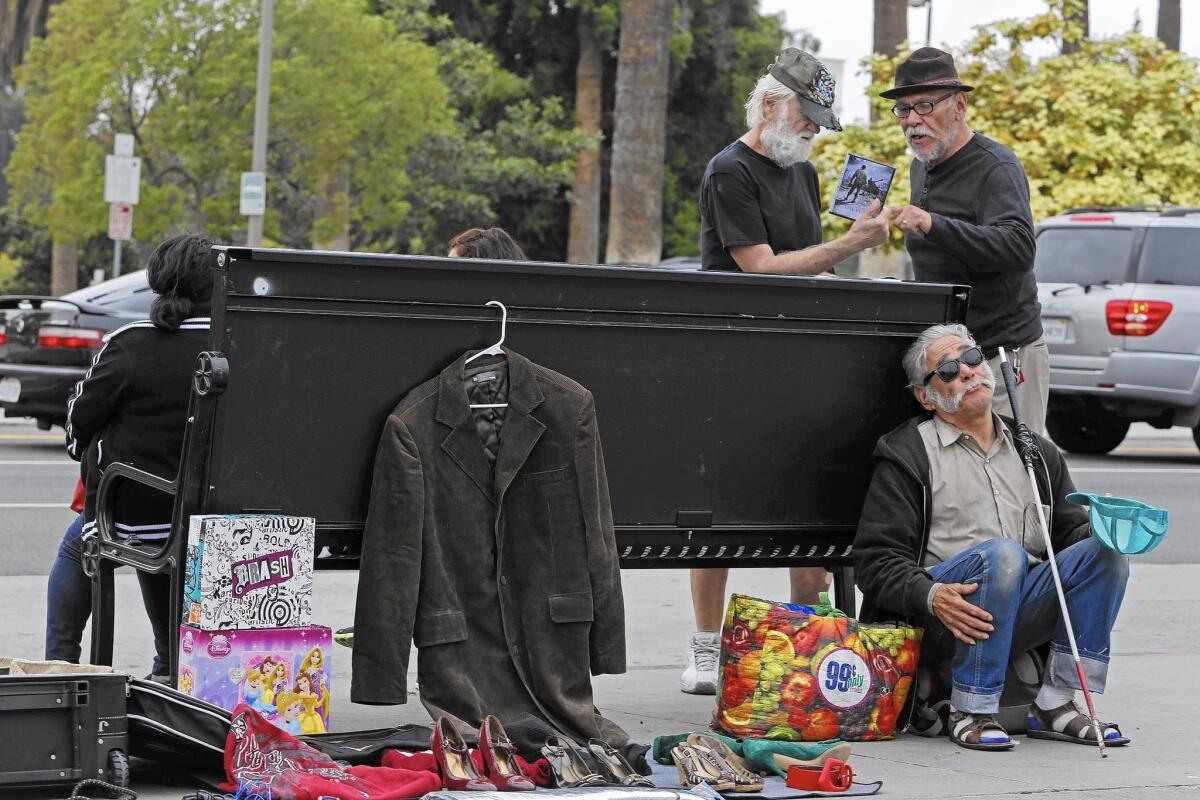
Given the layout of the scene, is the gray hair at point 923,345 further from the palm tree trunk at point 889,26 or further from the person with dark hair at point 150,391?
the palm tree trunk at point 889,26

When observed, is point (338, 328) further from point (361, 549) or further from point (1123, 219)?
point (1123, 219)

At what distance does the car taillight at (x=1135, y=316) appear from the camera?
48.4 ft

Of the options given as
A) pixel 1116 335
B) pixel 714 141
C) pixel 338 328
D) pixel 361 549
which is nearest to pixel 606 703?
pixel 361 549

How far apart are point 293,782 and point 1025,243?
9.81 feet

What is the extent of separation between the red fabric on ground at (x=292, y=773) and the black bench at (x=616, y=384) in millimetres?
450

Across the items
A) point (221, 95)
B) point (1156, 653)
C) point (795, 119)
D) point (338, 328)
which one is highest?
point (221, 95)

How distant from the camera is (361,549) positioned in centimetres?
486

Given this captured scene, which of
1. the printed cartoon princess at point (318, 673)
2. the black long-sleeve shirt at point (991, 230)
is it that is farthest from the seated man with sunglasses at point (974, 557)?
the printed cartoon princess at point (318, 673)

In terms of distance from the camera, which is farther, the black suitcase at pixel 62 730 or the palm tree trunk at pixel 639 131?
the palm tree trunk at pixel 639 131

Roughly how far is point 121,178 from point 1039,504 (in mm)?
18758

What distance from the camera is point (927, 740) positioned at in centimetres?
554

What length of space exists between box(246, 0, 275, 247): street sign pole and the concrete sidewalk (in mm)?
16435

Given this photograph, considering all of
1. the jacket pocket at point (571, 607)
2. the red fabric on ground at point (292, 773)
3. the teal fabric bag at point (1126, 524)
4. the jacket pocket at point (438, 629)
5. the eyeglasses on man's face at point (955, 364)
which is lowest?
the red fabric on ground at point (292, 773)

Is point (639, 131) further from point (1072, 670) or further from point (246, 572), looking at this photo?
point (246, 572)
